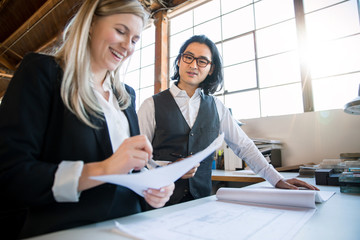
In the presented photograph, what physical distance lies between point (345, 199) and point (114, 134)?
0.98m

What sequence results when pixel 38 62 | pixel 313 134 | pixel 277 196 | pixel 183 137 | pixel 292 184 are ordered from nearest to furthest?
pixel 38 62 < pixel 277 196 < pixel 292 184 < pixel 183 137 < pixel 313 134

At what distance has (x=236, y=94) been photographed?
11.9 ft

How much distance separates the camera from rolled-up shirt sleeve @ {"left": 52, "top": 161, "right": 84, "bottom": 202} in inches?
21.2

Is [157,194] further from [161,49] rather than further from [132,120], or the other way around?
[161,49]

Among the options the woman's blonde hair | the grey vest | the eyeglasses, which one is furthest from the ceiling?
the woman's blonde hair

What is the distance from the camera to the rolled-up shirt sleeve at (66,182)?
54cm

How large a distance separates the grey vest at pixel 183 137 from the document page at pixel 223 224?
1.73 ft

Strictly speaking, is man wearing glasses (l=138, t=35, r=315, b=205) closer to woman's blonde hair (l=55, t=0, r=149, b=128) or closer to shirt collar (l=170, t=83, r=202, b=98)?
shirt collar (l=170, t=83, r=202, b=98)

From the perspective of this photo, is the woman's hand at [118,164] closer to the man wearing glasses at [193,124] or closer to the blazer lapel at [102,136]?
the blazer lapel at [102,136]

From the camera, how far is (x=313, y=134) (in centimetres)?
239

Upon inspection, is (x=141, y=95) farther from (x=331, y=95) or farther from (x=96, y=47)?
(x=96, y=47)

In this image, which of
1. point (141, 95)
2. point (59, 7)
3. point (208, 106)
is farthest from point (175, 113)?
point (59, 7)

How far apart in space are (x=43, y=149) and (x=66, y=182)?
6.3 inches

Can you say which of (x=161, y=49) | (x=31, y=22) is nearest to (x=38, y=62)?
(x=161, y=49)
